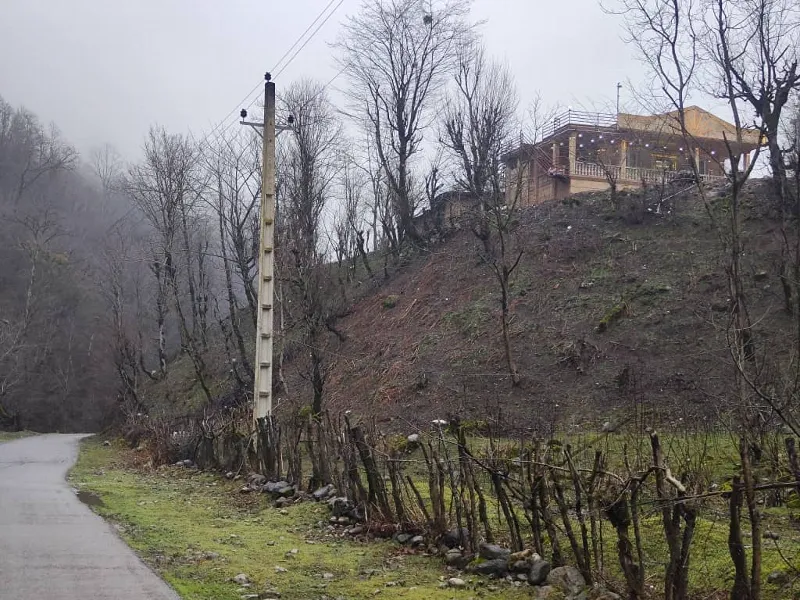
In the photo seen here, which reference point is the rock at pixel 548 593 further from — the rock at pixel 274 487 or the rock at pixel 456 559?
the rock at pixel 274 487

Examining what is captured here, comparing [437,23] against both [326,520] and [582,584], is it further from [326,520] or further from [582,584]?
[582,584]

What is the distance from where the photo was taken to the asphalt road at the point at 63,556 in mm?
6098

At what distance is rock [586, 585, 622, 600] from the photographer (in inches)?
212

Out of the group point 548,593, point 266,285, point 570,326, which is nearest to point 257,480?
point 266,285

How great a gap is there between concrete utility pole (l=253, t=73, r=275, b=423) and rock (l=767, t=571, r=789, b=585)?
10.3 metres

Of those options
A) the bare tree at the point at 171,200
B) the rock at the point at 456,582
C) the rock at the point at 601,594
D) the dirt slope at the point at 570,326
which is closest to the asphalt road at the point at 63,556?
the rock at the point at 456,582

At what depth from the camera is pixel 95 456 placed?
2531 cm

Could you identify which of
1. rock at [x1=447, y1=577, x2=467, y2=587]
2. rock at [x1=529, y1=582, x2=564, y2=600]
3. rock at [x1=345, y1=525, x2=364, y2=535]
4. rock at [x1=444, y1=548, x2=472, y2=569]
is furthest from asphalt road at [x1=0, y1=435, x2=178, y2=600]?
rock at [x1=529, y1=582, x2=564, y2=600]

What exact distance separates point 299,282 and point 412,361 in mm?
6361

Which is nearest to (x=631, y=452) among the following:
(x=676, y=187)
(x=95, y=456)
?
(x=95, y=456)

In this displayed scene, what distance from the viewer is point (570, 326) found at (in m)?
23.1

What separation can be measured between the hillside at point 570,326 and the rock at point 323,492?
525 centimetres

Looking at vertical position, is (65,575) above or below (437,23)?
below

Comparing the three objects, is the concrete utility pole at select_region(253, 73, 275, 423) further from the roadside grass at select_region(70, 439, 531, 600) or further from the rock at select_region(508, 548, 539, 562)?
the rock at select_region(508, 548, 539, 562)
